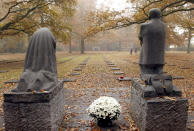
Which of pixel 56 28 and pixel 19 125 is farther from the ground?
pixel 56 28

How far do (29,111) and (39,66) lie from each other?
95 cm

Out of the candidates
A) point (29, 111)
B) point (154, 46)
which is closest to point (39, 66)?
point (29, 111)

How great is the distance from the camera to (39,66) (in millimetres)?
3152

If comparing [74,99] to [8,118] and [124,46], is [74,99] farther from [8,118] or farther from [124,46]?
[124,46]

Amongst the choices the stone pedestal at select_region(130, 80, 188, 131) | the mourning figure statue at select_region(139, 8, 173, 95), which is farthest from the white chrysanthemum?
the mourning figure statue at select_region(139, 8, 173, 95)

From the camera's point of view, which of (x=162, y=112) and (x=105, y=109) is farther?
(x=105, y=109)

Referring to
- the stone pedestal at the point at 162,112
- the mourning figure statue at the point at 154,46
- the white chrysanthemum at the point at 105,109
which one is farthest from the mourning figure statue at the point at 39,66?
the mourning figure statue at the point at 154,46

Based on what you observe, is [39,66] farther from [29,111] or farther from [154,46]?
[154,46]

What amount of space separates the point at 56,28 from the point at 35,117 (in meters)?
14.3

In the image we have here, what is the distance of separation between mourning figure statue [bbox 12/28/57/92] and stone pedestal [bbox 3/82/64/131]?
0.65 ft

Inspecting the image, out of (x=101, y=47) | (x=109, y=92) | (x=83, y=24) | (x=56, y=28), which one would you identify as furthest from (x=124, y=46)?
(x=109, y=92)

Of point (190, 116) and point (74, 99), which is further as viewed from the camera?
point (74, 99)

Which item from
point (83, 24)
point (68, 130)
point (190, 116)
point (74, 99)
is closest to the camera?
point (68, 130)

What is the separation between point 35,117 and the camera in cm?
289
